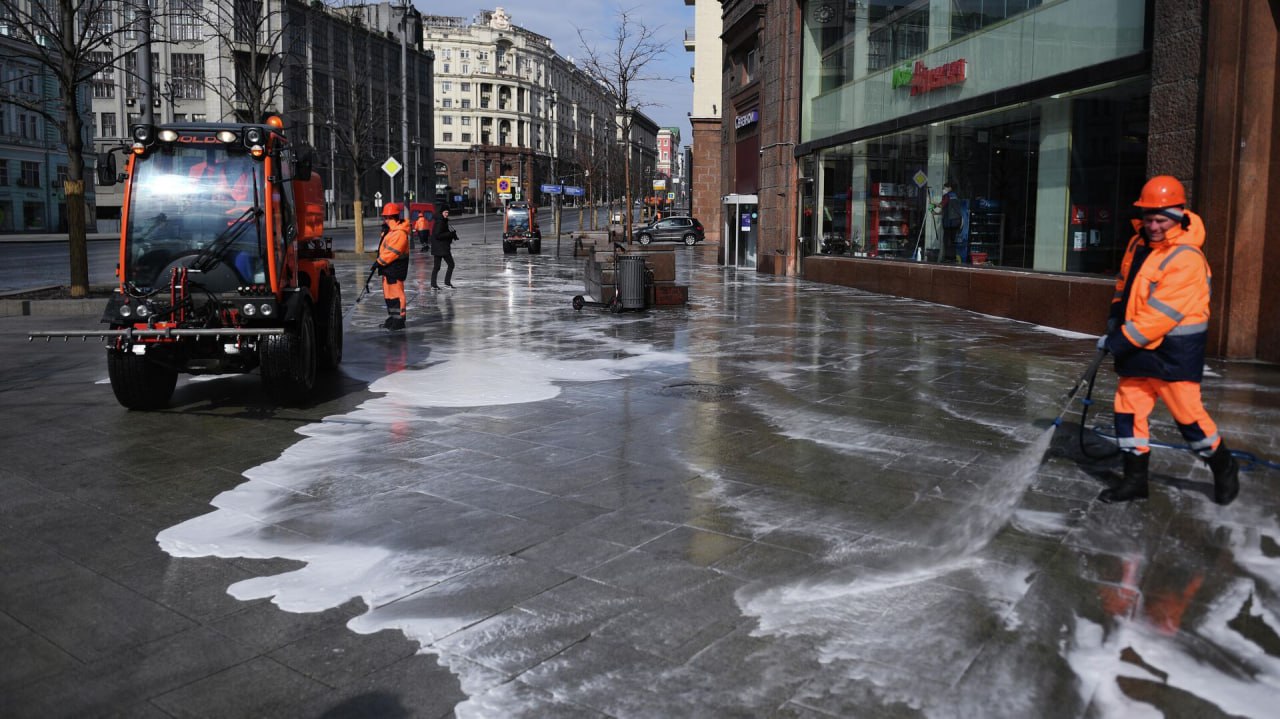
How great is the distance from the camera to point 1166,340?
227 inches

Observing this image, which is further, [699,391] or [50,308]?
[50,308]

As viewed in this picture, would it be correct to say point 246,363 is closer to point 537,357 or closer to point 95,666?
point 537,357

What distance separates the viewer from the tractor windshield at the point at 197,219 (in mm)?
8656

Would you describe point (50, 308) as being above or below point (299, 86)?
below

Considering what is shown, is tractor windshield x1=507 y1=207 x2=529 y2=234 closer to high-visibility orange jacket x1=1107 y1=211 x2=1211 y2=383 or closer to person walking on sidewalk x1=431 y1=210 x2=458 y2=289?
person walking on sidewalk x1=431 y1=210 x2=458 y2=289

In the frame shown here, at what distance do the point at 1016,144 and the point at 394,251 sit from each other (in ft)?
31.8

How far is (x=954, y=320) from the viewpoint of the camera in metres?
16.1

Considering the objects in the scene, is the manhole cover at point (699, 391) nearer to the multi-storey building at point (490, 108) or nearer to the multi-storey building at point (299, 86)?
the multi-storey building at point (299, 86)

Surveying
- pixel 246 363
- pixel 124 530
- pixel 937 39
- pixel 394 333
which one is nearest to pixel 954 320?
pixel 937 39

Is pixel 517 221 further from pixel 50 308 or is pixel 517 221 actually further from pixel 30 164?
pixel 30 164

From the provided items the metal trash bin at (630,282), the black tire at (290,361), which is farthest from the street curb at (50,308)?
the black tire at (290,361)

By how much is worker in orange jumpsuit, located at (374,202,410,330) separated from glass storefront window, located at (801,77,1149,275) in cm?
937

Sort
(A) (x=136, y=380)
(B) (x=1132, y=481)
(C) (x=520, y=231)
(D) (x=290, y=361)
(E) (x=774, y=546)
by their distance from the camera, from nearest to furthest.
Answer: (E) (x=774, y=546) → (B) (x=1132, y=481) → (D) (x=290, y=361) → (A) (x=136, y=380) → (C) (x=520, y=231)

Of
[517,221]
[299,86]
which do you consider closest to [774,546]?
[517,221]
